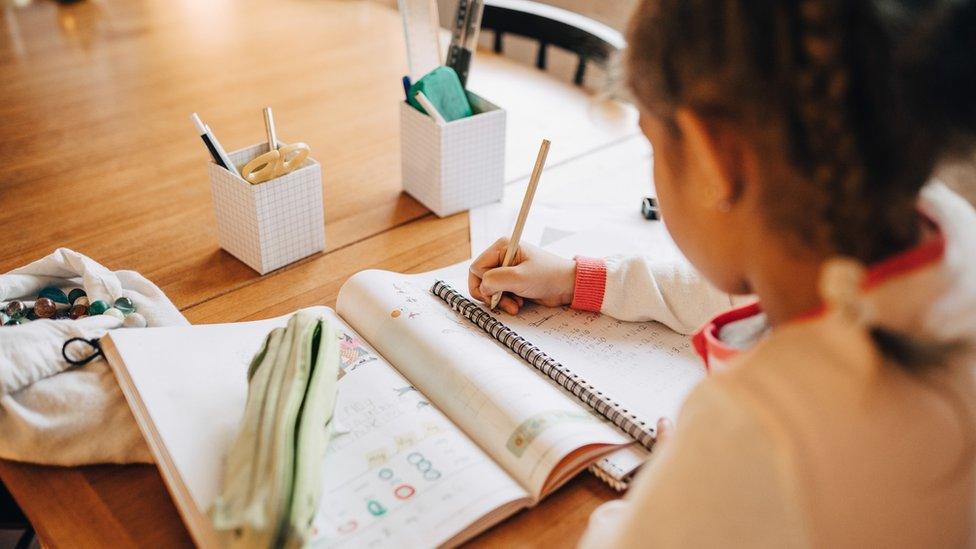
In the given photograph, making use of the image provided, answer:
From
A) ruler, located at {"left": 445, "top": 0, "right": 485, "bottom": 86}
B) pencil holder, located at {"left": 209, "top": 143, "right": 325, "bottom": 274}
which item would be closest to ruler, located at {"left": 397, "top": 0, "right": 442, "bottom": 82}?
ruler, located at {"left": 445, "top": 0, "right": 485, "bottom": 86}

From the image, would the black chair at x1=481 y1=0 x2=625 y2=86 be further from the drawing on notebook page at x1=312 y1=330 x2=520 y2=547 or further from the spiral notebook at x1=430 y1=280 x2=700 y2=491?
the drawing on notebook page at x1=312 y1=330 x2=520 y2=547

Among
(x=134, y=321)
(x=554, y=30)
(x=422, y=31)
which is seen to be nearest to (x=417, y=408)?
(x=134, y=321)

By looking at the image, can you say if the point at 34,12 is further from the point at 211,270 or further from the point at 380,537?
the point at 380,537

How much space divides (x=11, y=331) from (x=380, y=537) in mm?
369

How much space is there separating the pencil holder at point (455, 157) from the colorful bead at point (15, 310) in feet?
1.61

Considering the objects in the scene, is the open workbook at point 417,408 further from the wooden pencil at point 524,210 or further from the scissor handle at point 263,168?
→ the scissor handle at point 263,168

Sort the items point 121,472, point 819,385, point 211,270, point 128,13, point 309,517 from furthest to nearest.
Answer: point 128,13 → point 211,270 → point 121,472 → point 309,517 → point 819,385

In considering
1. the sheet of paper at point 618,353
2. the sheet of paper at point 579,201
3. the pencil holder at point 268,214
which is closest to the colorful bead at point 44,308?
the pencil holder at point 268,214

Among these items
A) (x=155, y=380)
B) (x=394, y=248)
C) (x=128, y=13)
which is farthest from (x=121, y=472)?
(x=128, y=13)

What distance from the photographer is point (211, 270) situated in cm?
96

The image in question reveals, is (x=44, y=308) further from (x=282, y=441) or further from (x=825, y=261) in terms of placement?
(x=825, y=261)

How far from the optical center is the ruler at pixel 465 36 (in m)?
A: 1.12

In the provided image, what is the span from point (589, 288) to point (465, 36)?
44 centimetres

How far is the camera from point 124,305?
2.64ft
